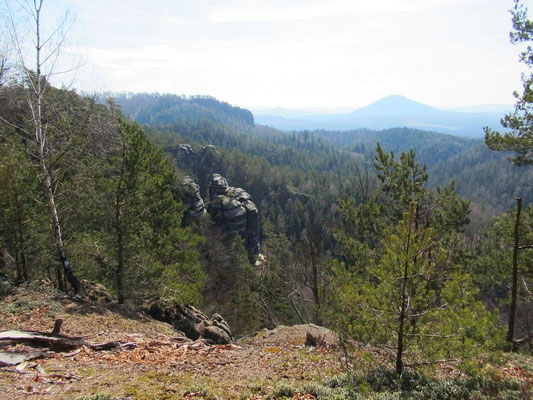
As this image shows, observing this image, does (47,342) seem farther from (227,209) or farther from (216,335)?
(227,209)

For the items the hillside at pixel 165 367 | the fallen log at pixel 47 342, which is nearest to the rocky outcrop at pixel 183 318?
the hillside at pixel 165 367

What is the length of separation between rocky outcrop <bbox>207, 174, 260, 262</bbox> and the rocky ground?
36.7 metres

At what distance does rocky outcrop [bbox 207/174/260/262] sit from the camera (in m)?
50.6

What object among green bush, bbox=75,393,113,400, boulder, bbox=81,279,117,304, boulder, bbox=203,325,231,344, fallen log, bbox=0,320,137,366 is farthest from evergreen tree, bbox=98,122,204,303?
green bush, bbox=75,393,113,400

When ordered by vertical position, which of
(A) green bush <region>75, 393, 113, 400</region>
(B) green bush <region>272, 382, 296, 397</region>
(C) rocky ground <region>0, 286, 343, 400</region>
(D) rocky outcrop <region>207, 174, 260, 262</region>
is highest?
(A) green bush <region>75, 393, 113, 400</region>

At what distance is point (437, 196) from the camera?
1187 centimetres

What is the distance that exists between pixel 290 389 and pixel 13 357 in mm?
5860

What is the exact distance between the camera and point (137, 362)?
25.5 ft

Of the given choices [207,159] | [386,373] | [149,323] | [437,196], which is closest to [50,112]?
[149,323]

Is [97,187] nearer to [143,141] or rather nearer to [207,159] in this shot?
[143,141]

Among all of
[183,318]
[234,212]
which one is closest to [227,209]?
[234,212]

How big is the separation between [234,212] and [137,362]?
43.2 metres

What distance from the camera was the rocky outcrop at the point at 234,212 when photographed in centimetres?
5056

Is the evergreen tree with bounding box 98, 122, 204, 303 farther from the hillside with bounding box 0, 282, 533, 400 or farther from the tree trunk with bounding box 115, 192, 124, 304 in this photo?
the hillside with bounding box 0, 282, 533, 400
